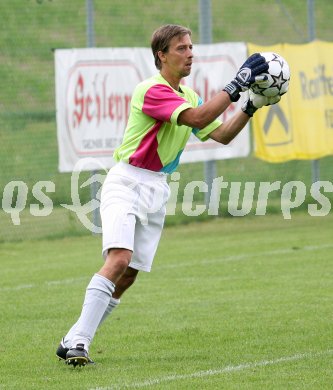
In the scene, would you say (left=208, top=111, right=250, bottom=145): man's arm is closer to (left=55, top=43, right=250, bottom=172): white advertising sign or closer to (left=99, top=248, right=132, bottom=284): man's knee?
(left=99, top=248, right=132, bottom=284): man's knee

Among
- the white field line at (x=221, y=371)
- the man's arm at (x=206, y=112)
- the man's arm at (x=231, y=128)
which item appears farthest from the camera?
the man's arm at (x=231, y=128)

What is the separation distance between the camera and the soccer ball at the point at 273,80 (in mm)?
6840

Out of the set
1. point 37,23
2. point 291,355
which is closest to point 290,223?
point 37,23

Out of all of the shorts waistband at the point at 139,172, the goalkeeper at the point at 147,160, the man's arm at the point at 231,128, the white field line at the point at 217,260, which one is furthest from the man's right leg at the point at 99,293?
the white field line at the point at 217,260

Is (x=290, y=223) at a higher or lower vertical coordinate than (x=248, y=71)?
lower

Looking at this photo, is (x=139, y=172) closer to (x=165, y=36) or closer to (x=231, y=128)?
(x=231, y=128)

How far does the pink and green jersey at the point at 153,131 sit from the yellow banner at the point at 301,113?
8.78 meters

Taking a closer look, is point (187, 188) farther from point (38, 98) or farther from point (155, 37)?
point (155, 37)

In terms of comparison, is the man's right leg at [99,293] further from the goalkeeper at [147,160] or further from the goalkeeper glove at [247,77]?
the goalkeeper glove at [247,77]

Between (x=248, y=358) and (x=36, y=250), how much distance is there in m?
6.74

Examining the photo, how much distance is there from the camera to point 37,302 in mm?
9797

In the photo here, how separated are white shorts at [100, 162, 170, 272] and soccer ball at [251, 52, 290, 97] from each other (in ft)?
2.75

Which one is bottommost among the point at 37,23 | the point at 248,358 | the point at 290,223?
the point at 290,223
